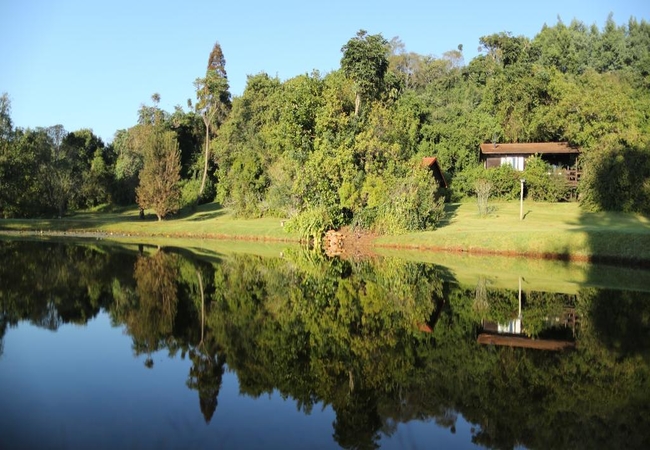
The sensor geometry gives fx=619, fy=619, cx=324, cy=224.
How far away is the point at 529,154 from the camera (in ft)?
175

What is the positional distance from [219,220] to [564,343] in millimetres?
36788

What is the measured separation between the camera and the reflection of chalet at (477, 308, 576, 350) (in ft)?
45.6

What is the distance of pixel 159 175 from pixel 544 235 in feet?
94.2

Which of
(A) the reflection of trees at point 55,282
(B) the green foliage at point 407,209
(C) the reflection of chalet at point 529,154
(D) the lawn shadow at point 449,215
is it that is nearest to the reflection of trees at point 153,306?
(A) the reflection of trees at point 55,282

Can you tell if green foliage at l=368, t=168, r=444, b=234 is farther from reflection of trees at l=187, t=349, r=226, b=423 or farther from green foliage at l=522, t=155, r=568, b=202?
reflection of trees at l=187, t=349, r=226, b=423

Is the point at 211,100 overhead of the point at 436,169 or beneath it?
overhead

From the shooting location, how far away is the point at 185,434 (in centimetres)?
881

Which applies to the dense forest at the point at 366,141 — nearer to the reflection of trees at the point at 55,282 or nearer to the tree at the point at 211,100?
the tree at the point at 211,100

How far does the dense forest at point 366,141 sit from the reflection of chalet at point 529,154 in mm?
1397

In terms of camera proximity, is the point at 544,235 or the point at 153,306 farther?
the point at 544,235

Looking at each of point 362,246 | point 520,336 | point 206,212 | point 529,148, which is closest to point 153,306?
point 520,336

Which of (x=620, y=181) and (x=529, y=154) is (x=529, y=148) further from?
(x=620, y=181)

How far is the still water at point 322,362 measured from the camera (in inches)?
359

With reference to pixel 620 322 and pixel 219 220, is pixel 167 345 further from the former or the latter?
pixel 219 220
